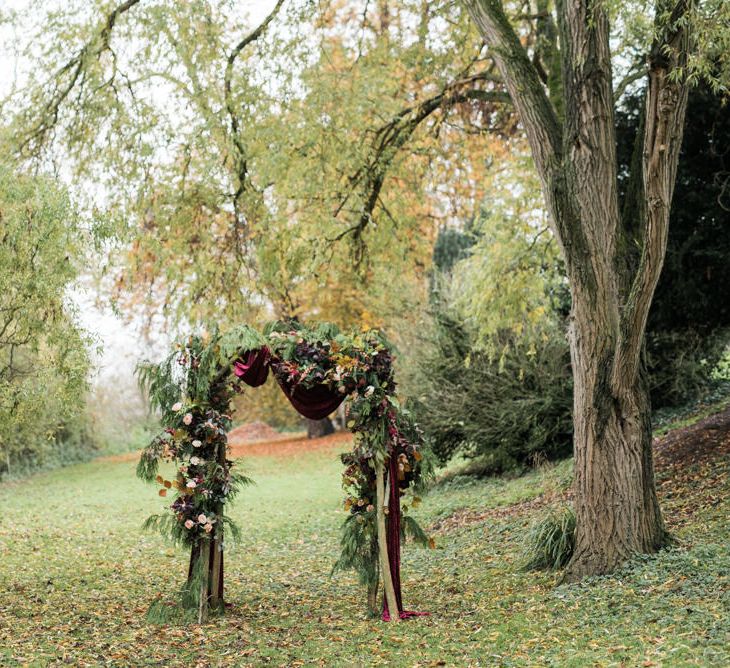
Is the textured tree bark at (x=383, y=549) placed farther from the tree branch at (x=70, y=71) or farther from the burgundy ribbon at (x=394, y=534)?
the tree branch at (x=70, y=71)

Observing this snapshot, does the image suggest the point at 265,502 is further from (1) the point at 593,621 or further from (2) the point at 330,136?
(1) the point at 593,621

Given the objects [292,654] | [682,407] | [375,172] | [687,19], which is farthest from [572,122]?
[682,407]

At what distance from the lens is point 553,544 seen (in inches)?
343

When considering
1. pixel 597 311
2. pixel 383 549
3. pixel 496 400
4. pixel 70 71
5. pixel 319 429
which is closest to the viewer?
A: pixel 383 549

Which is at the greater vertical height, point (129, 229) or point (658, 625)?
point (129, 229)

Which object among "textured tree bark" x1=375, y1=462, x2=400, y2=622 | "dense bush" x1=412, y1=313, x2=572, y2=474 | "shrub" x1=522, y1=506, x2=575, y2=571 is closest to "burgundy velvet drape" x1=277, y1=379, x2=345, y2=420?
"textured tree bark" x1=375, y1=462, x2=400, y2=622

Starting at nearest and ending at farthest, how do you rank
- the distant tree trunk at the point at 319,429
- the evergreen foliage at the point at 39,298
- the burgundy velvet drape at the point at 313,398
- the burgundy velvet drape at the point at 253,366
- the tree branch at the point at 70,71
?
the evergreen foliage at the point at 39,298 → the burgundy velvet drape at the point at 253,366 → the burgundy velvet drape at the point at 313,398 → the tree branch at the point at 70,71 → the distant tree trunk at the point at 319,429

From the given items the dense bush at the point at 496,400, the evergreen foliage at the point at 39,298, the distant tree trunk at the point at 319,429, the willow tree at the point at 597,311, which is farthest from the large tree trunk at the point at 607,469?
the distant tree trunk at the point at 319,429

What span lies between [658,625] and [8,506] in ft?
51.0

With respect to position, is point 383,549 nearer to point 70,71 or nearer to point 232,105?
point 232,105

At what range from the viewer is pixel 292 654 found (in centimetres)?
644

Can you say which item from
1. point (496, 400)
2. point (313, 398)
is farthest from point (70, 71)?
point (496, 400)

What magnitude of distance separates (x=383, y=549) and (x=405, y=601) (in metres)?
1.08

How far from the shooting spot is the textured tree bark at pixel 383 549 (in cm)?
732
